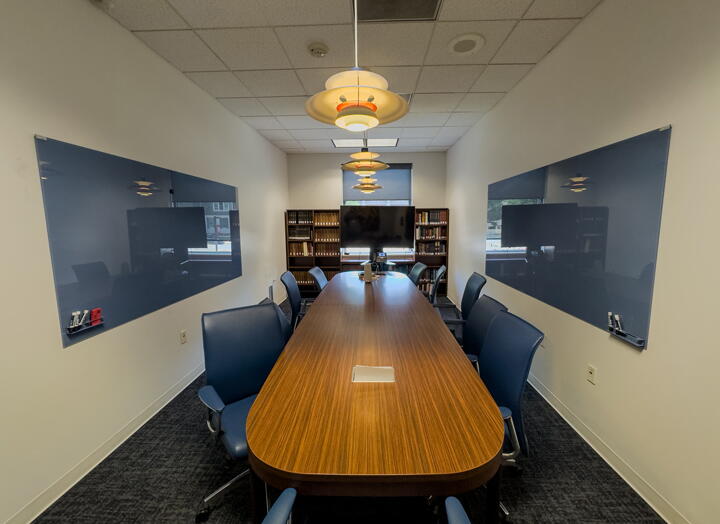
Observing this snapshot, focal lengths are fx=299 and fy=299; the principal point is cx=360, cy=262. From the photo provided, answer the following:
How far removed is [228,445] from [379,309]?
4.86 ft

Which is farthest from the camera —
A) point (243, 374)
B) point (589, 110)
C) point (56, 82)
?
point (589, 110)

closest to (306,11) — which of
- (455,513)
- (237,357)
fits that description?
(237,357)

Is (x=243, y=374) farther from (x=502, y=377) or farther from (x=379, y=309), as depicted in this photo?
(x=502, y=377)

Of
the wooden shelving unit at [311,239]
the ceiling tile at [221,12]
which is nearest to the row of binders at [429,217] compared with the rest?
the wooden shelving unit at [311,239]

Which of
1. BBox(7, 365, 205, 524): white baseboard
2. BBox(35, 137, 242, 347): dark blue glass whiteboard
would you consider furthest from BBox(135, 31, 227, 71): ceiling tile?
BBox(7, 365, 205, 524): white baseboard

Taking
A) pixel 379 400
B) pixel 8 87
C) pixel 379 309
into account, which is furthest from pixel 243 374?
pixel 8 87

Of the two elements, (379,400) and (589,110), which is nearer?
(379,400)

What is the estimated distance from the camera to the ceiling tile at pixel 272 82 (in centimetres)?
282

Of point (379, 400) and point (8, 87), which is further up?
point (8, 87)

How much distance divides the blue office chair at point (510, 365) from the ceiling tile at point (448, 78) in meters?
2.28

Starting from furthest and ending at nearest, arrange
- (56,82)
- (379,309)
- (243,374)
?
1. (379,309)
2. (243,374)
3. (56,82)

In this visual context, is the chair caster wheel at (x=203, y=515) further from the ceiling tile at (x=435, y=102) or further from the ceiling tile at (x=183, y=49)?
the ceiling tile at (x=435, y=102)

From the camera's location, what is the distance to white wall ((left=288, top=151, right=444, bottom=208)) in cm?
607

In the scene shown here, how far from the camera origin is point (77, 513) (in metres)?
1.60
